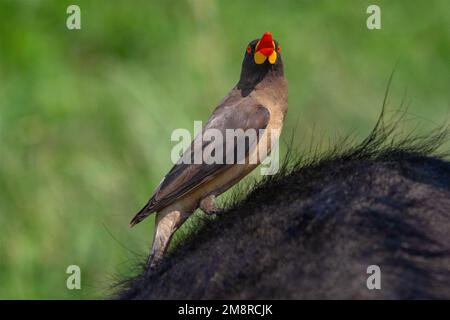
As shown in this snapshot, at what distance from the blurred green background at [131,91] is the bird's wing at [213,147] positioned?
2386 mm

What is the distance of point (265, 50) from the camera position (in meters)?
3.83

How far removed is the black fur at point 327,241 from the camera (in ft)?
6.38

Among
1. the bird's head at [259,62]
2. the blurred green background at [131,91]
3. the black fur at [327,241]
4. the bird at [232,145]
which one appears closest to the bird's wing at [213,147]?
the bird at [232,145]

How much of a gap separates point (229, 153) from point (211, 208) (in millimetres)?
245

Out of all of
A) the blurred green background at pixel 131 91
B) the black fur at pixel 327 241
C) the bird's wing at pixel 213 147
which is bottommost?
the black fur at pixel 327 241

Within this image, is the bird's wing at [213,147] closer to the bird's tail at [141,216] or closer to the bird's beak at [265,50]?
the bird's tail at [141,216]

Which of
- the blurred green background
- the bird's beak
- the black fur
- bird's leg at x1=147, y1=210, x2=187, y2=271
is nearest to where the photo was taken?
the black fur

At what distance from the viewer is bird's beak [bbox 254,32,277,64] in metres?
3.81

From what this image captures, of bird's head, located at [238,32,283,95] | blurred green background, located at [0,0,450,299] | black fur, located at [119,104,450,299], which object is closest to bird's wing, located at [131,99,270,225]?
bird's head, located at [238,32,283,95]

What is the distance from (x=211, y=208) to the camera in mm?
3572

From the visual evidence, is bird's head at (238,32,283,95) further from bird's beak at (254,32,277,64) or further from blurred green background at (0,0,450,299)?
blurred green background at (0,0,450,299)

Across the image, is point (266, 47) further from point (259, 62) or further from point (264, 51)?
point (259, 62)

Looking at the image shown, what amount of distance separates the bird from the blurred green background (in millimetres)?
2266

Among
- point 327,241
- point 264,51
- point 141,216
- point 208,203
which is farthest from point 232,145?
point 327,241
